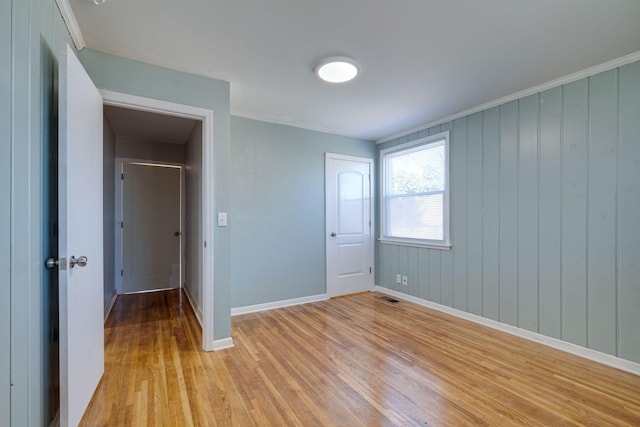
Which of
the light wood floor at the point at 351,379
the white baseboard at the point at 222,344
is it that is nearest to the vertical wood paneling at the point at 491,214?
the light wood floor at the point at 351,379

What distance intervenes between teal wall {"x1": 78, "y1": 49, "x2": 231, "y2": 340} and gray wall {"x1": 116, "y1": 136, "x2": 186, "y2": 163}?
2.51 m

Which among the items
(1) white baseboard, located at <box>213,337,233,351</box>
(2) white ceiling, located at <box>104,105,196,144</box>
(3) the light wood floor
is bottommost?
(3) the light wood floor

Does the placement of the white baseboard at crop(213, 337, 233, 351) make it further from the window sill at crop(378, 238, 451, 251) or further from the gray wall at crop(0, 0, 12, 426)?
the window sill at crop(378, 238, 451, 251)

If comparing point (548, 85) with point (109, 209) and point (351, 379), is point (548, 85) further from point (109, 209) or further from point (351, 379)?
point (109, 209)

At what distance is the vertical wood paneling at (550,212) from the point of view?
2.59m

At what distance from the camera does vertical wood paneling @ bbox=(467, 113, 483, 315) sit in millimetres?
3197

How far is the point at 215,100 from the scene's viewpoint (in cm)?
259

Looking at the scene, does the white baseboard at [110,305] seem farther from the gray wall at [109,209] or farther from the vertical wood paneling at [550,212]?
the vertical wood paneling at [550,212]

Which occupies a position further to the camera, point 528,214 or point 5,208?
point 528,214

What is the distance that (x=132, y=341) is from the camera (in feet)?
8.79

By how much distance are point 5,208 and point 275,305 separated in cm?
294

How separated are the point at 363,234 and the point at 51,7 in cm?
391

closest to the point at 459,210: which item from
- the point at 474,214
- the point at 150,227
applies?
the point at 474,214

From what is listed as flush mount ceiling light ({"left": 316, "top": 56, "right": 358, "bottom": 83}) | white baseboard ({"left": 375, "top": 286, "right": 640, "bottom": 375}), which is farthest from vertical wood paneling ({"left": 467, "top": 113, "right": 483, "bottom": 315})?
flush mount ceiling light ({"left": 316, "top": 56, "right": 358, "bottom": 83})
